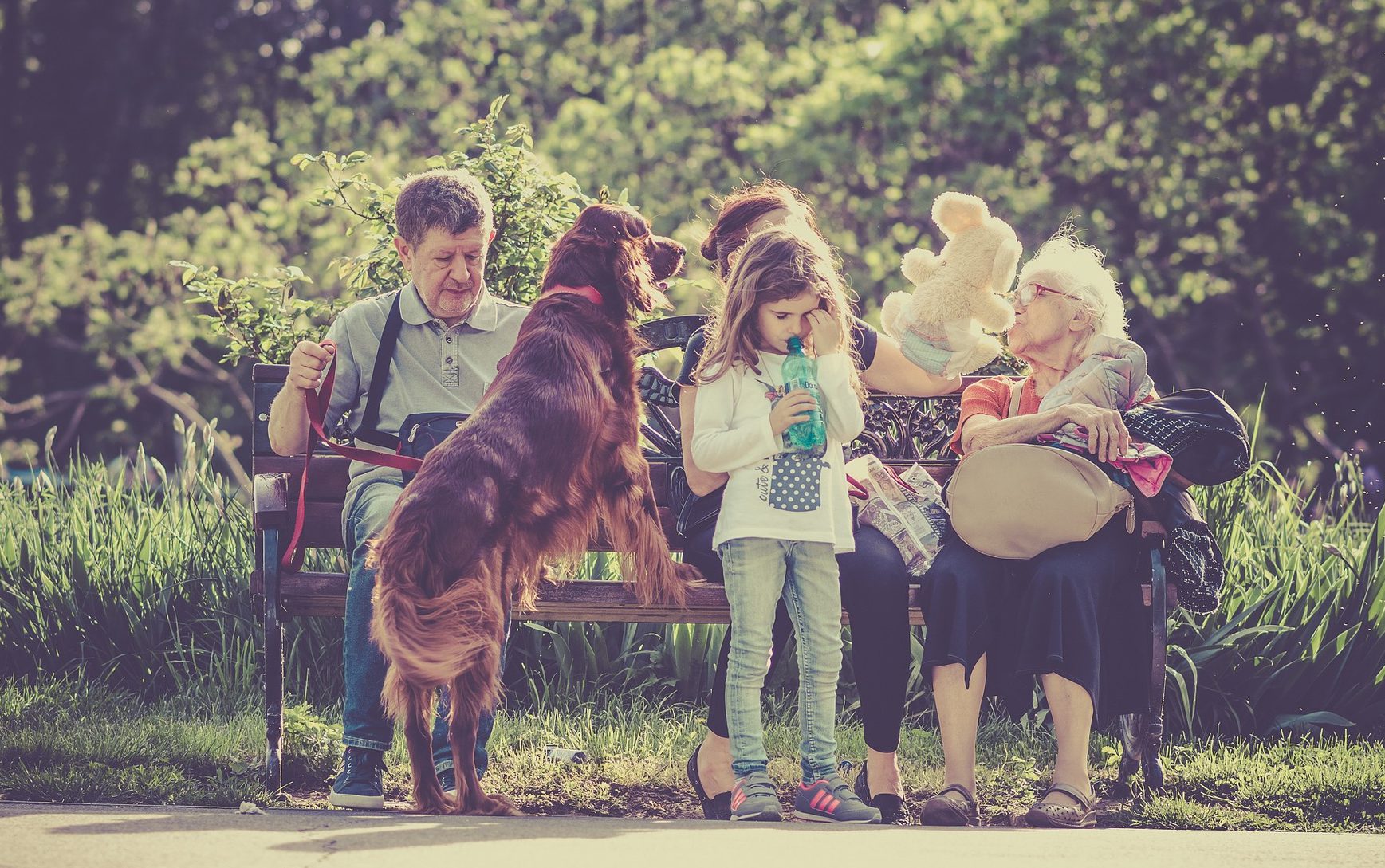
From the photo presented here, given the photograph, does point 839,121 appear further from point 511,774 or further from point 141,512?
point 511,774

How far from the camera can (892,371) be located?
423 cm

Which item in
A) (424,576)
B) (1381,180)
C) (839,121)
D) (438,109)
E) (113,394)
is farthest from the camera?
(113,394)

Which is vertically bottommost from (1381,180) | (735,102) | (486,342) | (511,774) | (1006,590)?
(511,774)

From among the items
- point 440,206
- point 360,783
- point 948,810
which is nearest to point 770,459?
point 948,810

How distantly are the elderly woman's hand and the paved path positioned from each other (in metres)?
0.89

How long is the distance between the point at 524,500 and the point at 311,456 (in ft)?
2.97

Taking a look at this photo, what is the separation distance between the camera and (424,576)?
3.43 metres

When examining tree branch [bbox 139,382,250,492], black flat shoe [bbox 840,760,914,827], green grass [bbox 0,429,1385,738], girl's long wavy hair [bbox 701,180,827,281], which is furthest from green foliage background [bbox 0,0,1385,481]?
black flat shoe [bbox 840,760,914,827]

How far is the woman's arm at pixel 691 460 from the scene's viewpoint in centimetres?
384

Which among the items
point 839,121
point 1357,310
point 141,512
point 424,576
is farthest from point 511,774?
point 1357,310

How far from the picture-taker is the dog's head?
152 inches

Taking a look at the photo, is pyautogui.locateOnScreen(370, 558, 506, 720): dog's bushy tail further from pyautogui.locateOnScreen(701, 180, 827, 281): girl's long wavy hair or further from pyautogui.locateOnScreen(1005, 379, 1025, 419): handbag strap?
pyautogui.locateOnScreen(1005, 379, 1025, 419): handbag strap

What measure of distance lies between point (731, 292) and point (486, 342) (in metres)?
0.79

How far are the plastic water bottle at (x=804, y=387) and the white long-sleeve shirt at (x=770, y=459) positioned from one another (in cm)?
3
